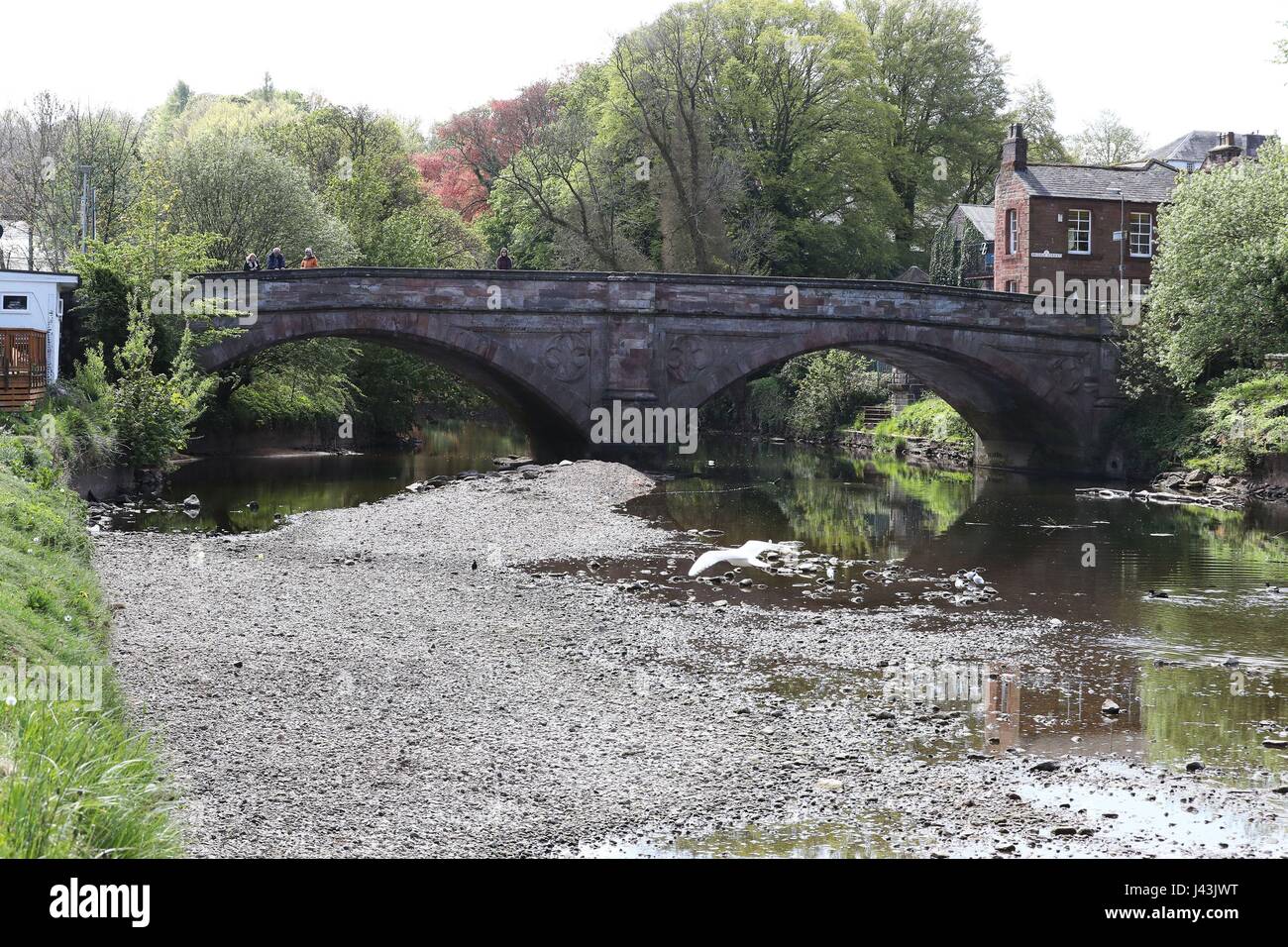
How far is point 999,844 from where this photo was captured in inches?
324

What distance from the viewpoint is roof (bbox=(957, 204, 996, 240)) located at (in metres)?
53.9

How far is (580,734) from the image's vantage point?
409 inches

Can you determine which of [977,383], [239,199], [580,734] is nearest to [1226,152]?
A: [977,383]

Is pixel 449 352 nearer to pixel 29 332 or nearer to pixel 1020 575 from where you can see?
pixel 29 332

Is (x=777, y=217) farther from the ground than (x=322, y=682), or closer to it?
farther from the ground

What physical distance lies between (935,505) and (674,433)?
29.1 feet

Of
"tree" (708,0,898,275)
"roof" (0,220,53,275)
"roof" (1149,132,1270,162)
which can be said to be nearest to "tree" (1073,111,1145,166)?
"roof" (1149,132,1270,162)

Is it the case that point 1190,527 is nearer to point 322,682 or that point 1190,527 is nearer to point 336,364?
point 322,682

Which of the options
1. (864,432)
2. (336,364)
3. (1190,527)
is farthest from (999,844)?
(864,432)

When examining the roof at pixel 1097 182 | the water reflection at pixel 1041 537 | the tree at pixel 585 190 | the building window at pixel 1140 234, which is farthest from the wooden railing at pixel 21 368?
the building window at pixel 1140 234

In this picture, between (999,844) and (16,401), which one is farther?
(16,401)

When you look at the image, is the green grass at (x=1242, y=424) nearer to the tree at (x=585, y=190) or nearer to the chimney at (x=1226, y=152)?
the chimney at (x=1226, y=152)

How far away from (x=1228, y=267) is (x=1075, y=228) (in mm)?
11480

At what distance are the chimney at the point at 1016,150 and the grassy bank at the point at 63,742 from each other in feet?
123
